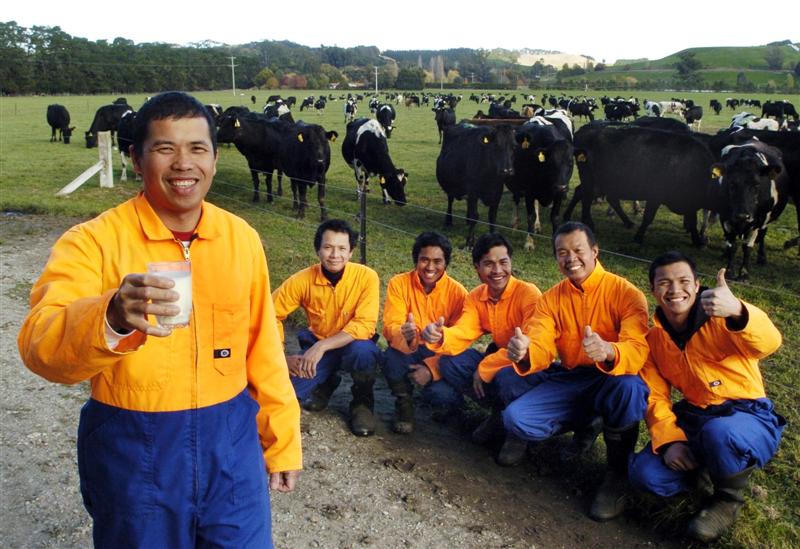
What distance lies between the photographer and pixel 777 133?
9758 millimetres

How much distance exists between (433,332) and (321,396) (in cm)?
105

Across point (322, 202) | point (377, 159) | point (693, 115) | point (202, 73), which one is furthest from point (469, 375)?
point (202, 73)

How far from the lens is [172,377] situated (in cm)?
188

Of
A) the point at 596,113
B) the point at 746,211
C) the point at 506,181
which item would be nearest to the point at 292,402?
the point at 746,211

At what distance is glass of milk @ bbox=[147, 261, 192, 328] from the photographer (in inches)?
58.9

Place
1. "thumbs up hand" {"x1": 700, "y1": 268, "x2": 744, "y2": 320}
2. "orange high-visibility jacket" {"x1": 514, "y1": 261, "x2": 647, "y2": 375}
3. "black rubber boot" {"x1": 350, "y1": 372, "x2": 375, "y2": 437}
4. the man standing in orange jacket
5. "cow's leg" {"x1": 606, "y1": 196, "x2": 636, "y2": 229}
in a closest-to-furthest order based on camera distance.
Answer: "thumbs up hand" {"x1": 700, "y1": 268, "x2": 744, "y2": 320}
the man standing in orange jacket
"orange high-visibility jacket" {"x1": 514, "y1": 261, "x2": 647, "y2": 375}
"black rubber boot" {"x1": 350, "y1": 372, "x2": 375, "y2": 437}
"cow's leg" {"x1": 606, "y1": 196, "x2": 636, "y2": 229}

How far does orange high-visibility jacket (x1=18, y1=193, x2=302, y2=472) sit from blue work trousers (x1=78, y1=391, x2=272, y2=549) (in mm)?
51

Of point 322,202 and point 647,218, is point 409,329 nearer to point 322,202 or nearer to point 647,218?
point 647,218

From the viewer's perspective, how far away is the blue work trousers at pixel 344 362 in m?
4.50

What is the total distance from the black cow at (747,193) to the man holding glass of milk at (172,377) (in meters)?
7.19

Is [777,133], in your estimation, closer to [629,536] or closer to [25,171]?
[629,536]

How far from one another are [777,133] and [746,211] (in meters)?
2.75

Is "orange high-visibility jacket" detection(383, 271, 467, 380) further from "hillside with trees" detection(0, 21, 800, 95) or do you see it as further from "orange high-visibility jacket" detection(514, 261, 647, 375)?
"hillside with trees" detection(0, 21, 800, 95)

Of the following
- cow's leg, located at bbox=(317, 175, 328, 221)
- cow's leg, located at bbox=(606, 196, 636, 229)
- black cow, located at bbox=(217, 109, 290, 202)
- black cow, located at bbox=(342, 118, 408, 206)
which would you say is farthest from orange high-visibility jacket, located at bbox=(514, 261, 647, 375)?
black cow, located at bbox=(217, 109, 290, 202)
